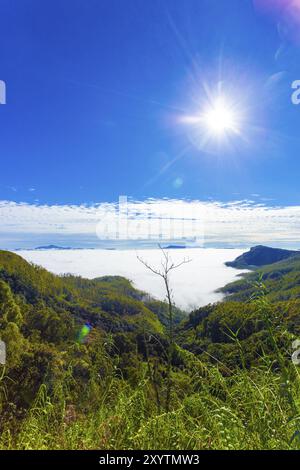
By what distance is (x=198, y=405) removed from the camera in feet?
11.3

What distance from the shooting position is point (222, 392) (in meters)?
3.73

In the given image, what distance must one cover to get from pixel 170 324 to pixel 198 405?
98 centimetres

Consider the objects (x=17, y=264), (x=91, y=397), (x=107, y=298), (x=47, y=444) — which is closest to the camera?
(x=47, y=444)

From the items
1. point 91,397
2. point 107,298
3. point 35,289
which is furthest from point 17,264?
point 91,397

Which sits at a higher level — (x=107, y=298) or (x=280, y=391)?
(x=280, y=391)
